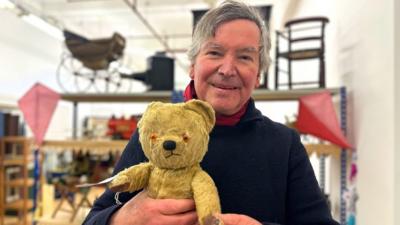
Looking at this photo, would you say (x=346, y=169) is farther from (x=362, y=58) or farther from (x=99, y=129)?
(x=99, y=129)

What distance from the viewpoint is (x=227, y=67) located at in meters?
0.87

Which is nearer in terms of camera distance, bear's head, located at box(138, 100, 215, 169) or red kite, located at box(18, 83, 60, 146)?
bear's head, located at box(138, 100, 215, 169)

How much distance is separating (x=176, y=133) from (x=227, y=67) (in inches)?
8.9

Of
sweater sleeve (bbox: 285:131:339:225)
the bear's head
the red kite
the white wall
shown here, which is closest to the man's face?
the bear's head

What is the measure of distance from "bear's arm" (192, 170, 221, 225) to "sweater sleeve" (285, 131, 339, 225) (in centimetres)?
25

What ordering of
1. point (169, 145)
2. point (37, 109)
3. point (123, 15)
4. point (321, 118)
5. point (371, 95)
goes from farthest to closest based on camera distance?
1. point (123, 15)
2. point (37, 109)
3. point (321, 118)
4. point (371, 95)
5. point (169, 145)

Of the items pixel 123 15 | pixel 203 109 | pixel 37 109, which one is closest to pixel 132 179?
pixel 203 109

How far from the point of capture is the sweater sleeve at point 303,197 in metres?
0.88

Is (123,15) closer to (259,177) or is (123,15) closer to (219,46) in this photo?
(219,46)

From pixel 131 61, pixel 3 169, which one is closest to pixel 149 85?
pixel 3 169

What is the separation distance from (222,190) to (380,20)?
1.25m

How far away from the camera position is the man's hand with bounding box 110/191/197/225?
781mm

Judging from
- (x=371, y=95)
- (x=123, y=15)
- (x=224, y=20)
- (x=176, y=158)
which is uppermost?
(x=123, y=15)

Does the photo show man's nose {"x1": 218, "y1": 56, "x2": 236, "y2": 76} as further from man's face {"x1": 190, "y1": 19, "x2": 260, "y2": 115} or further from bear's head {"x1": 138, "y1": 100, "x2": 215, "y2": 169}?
bear's head {"x1": 138, "y1": 100, "x2": 215, "y2": 169}
